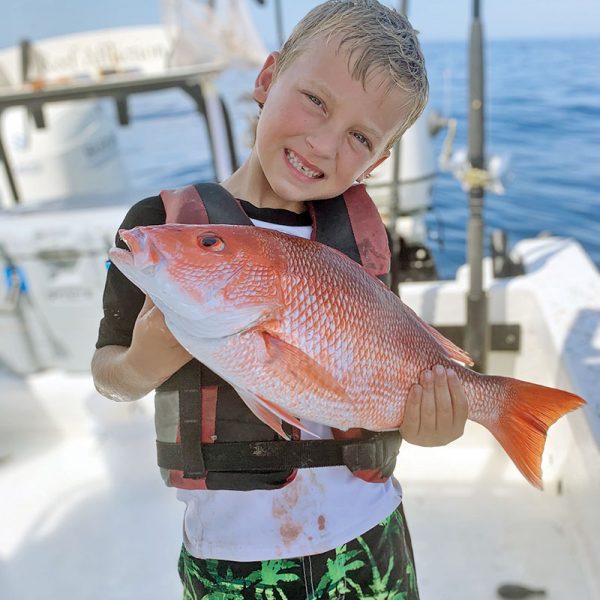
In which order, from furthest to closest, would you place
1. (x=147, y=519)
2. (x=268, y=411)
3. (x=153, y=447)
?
(x=153, y=447) → (x=147, y=519) → (x=268, y=411)

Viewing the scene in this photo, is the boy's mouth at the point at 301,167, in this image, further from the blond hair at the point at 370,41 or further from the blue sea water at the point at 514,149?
the blue sea water at the point at 514,149

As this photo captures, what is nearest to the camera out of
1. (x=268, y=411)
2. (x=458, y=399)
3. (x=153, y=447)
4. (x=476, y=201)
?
(x=268, y=411)

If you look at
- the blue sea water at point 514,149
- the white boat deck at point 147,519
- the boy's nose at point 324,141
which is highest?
the boy's nose at point 324,141

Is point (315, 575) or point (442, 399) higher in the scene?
point (442, 399)

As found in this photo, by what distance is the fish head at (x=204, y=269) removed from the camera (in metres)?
0.89

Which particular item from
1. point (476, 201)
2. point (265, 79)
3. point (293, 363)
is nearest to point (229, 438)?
point (293, 363)

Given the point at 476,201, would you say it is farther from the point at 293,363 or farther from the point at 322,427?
the point at 293,363

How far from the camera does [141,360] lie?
3.44 ft

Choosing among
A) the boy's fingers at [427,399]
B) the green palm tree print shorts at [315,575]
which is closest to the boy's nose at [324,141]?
the boy's fingers at [427,399]

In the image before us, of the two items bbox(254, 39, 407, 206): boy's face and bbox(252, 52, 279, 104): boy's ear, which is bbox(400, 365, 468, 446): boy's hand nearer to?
bbox(254, 39, 407, 206): boy's face

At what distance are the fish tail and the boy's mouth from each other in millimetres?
524

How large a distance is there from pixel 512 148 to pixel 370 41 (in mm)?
12685

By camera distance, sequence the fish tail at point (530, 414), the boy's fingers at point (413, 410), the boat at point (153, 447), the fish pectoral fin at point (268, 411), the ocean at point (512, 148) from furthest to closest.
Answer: the ocean at point (512, 148)
the boat at point (153, 447)
the fish tail at point (530, 414)
the boy's fingers at point (413, 410)
the fish pectoral fin at point (268, 411)

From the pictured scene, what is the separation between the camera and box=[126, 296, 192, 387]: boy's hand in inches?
39.1
